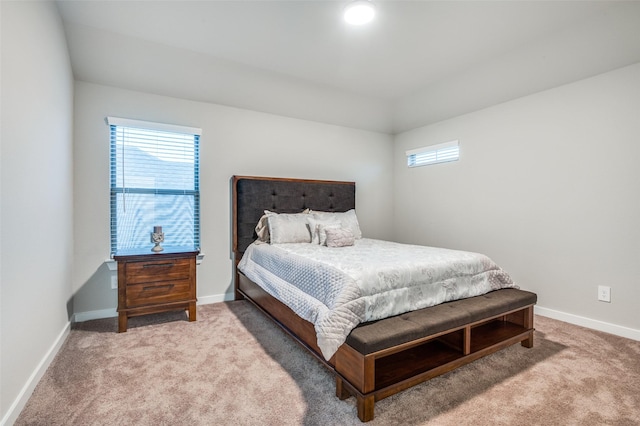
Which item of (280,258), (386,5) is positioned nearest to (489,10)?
(386,5)

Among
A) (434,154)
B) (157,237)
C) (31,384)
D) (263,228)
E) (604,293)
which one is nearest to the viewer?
(31,384)

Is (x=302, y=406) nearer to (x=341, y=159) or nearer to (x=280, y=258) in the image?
(x=280, y=258)

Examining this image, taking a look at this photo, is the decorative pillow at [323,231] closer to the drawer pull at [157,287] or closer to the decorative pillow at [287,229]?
the decorative pillow at [287,229]

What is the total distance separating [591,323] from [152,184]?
14.0 feet

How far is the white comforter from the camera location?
1658 mm

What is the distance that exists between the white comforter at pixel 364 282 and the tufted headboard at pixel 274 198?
3.00 feet

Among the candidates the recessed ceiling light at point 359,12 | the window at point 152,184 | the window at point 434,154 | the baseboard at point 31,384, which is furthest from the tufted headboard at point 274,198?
the recessed ceiling light at point 359,12

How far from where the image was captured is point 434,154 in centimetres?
409

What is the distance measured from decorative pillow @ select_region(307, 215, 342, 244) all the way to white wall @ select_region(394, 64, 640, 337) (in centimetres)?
157

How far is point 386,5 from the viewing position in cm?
215

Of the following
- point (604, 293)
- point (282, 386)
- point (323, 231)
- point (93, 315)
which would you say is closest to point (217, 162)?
point (323, 231)

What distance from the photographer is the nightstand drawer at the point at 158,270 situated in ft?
8.44

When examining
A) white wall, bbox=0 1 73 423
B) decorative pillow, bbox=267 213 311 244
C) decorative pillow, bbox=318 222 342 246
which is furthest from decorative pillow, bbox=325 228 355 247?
white wall, bbox=0 1 73 423

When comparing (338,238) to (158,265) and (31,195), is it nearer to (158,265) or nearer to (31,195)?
(158,265)
